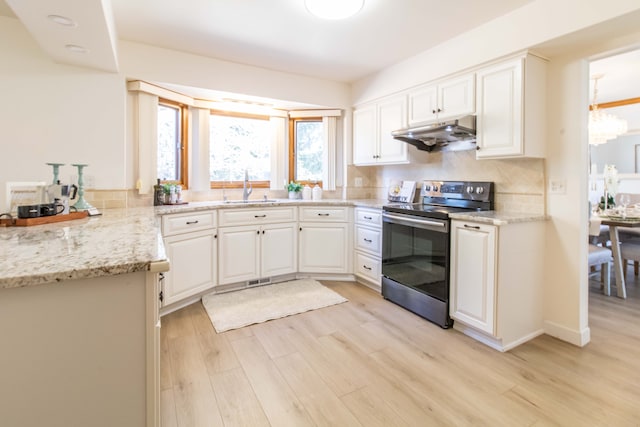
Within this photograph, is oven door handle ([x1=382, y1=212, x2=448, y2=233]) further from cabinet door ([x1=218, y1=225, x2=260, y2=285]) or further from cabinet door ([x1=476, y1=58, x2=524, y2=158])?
cabinet door ([x1=218, y1=225, x2=260, y2=285])

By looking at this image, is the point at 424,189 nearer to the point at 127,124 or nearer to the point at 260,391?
the point at 260,391

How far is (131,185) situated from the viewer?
2.89 m

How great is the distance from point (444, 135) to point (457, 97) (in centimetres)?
34

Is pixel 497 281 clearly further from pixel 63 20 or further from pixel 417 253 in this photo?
pixel 63 20

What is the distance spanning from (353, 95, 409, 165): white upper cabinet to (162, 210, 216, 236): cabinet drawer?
1870 millimetres

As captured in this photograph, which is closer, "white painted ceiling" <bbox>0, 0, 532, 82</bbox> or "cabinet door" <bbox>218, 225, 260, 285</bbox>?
"white painted ceiling" <bbox>0, 0, 532, 82</bbox>

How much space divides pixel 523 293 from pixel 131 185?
342 centimetres

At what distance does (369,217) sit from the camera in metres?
3.24

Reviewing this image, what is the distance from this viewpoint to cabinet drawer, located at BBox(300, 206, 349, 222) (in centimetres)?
346

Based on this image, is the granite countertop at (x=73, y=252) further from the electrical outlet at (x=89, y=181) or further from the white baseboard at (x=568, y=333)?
the white baseboard at (x=568, y=333)

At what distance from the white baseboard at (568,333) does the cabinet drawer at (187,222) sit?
2.94 m

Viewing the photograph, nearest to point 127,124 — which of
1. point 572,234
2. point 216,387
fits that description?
point 216,387

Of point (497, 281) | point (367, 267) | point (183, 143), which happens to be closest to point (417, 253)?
point (497, 281)

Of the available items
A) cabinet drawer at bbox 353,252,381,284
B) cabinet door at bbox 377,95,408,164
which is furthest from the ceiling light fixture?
cabinet drawer at bbox 353,252,381,284
